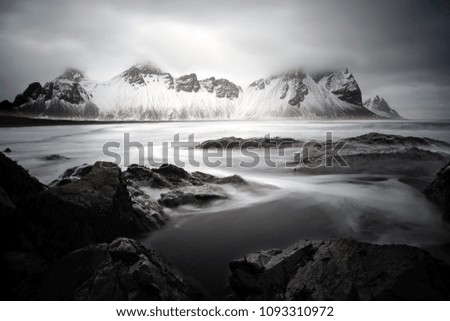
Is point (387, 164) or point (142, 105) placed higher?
point (142, 105)

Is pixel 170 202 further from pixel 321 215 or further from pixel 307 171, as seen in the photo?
pixel 307 171

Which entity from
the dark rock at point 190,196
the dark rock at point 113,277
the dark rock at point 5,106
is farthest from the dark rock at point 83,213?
the dark rock at point 5,106

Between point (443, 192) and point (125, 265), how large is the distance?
17.4 ft

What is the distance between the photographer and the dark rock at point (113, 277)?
2064mm

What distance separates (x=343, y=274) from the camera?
2.17 metres

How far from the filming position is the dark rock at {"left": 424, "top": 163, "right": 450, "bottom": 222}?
4.28m

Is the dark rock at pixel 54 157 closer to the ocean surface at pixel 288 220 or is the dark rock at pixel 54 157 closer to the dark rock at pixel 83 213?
the ocean surface at pixel 288 220

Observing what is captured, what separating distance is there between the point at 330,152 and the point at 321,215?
5.04 meters

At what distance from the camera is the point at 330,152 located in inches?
360

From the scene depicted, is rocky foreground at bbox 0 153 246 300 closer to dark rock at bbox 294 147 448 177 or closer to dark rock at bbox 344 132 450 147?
dark rock at bbox 294 147 448 177

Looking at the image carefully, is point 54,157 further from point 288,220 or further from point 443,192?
point 443,192

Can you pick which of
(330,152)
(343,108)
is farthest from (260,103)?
(330,152)

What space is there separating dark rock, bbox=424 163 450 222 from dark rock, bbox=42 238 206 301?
4526 millimetres

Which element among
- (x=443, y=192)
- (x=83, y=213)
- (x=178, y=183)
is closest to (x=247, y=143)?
(x=178, y=183)
